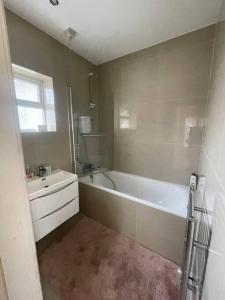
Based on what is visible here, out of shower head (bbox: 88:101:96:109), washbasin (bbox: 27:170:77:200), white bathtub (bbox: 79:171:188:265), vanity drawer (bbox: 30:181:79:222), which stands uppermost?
shower head (bbox: 88:101:96:109)

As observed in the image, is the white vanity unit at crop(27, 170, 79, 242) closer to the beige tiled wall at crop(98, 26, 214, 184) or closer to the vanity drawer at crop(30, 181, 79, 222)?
the vanity drawer at crop(30, 181, 79, 222)

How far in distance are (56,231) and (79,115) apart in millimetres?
1752

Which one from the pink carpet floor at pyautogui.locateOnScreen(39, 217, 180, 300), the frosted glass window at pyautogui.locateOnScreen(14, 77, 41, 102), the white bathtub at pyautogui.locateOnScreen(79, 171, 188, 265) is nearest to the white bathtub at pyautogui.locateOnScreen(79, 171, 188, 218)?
the white bathtub at pyautogui.locateOnScreen(79, 171, 188, 265)

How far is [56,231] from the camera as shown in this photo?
5.90 ft

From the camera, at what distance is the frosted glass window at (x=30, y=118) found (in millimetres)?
1611

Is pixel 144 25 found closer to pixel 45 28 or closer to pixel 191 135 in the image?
pixel 45 28

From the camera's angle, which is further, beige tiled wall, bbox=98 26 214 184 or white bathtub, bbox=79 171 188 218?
white bathtub, bbox=79 171 188 218

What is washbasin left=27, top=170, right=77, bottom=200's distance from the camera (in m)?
1.30

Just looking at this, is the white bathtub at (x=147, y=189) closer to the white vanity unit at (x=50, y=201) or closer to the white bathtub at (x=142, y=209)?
the white bathtub at (x=142, y=209)

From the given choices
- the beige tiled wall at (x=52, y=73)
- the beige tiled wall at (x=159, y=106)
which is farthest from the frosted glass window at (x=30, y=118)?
the beige tiled wall at (x=159, y=106)

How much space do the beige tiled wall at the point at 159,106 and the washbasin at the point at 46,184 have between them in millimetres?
1158

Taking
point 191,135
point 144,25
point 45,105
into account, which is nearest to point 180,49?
point 144,25

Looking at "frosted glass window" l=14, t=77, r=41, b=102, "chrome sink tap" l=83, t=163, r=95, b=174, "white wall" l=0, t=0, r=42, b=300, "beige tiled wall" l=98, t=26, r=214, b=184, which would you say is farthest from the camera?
"chrome sink tap" l=83, t=163, r=95, b=174

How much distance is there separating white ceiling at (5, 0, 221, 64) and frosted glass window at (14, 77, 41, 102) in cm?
64
